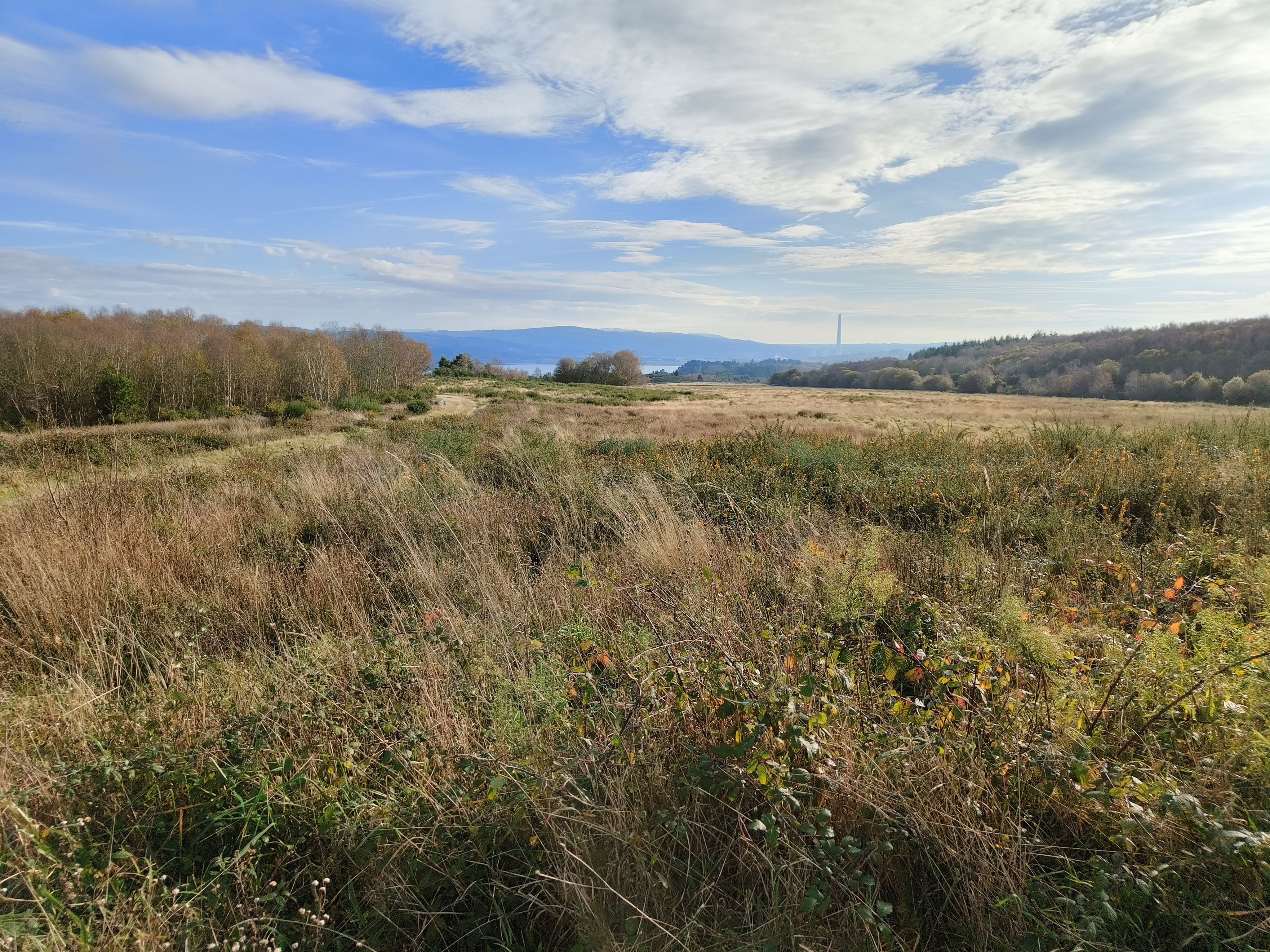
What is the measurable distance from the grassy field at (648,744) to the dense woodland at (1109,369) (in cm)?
5335

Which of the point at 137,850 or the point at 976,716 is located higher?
the point at 976,716

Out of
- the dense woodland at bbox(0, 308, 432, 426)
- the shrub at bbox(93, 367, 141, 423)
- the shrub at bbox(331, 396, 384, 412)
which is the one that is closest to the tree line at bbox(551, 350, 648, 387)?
the dense woodland at bbox(0, 308, 432, 426)

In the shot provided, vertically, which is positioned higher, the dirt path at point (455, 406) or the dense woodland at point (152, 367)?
the dense woodland at point (152, 367)

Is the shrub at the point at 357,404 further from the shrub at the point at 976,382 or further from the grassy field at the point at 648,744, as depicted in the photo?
the shrub at the point at 976,382

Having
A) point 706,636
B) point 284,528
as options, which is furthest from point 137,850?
point 284,528

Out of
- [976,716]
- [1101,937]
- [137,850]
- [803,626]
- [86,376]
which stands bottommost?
[137,850]

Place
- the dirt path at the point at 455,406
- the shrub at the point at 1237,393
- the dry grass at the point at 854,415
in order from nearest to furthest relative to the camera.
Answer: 1. the dry grass at the point at 854,415
2. the dirt path at the point at 455,406
3. the shrub at the point at 1237,393

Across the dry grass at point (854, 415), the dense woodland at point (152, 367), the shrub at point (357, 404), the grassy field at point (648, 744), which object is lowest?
the grassy field at point (648, 744)

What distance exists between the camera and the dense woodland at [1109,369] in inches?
2328

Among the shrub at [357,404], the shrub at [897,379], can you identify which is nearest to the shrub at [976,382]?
the shrub at [897,379]

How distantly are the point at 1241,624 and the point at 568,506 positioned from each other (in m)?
5.64

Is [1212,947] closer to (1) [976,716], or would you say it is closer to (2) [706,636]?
(1) [976,716]

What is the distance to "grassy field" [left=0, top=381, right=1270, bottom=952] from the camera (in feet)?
6.14

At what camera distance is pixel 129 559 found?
204 inches
